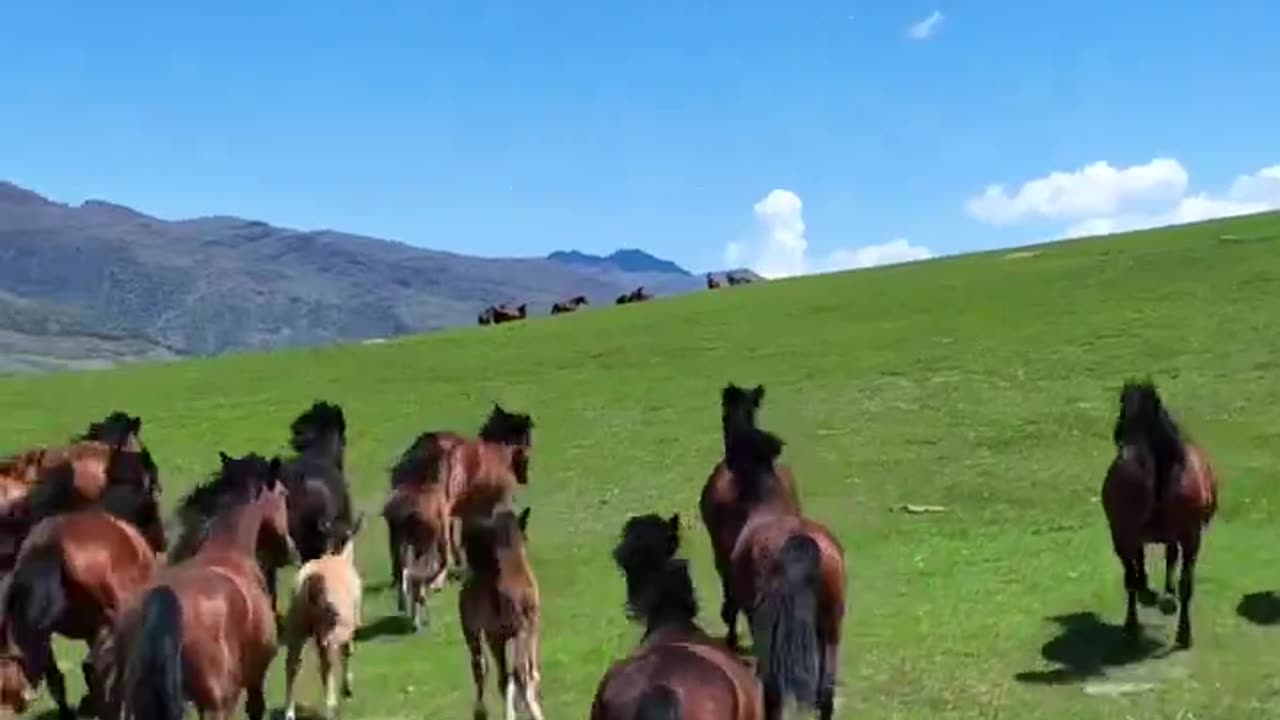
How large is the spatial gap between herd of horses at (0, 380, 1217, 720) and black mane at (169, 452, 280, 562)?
0.08 feet

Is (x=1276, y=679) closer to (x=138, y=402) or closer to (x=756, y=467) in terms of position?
(x=756, y=467)

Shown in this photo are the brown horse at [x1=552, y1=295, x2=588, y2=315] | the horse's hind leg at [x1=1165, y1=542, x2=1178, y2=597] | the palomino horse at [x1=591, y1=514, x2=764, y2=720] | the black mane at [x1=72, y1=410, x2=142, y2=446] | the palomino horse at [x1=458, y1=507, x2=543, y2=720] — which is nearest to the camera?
the palomino horse at [x1=591, y1=514, x2=764, y2=720]

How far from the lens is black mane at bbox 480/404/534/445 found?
21406mm

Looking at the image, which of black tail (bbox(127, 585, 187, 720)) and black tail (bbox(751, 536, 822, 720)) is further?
black tail (bbox(751, 536, 822, 720))

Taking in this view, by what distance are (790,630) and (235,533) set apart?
4.39 metres

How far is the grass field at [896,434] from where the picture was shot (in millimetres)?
14766

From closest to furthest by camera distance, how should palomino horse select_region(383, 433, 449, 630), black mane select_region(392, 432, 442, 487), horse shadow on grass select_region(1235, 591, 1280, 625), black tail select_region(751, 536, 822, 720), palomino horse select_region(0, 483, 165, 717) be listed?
black tail select_region(751, 536, 822, 720)
palomino horse select_region(0, 483, 165, 717)
horse shadow on grass select_region(1235, 591, 1280, 625)
palomino horse select_region(383, 433, 449, 630)
black mane select_region(392, 432, 442, 487)

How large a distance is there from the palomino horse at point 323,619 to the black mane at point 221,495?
92cm

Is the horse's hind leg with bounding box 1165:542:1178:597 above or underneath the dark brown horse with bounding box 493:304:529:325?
underneath

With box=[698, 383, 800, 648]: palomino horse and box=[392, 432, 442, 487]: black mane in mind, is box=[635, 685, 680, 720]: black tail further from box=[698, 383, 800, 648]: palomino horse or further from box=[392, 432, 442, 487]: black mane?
box=[392, 432, 442, 487]: black mane

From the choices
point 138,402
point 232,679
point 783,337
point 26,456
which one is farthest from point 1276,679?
point 138,402

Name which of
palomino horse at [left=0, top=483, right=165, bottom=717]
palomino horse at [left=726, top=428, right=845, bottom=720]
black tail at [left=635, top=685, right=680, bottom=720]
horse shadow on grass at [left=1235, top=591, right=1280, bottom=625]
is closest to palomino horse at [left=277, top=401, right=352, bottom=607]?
palomino horse at [left=0, top=483, right=165, bottom=717]

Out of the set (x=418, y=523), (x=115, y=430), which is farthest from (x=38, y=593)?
(x=115, y=430)

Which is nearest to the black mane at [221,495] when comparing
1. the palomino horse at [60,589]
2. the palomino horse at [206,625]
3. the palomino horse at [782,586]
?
the palomino horse at [206,625]
